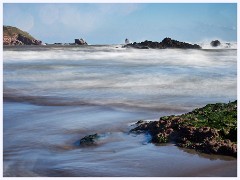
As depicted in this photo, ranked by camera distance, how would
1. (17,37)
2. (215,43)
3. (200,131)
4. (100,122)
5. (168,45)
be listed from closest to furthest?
(200,131) < (100,122) < (168,45) < (215,43) < (17,37)

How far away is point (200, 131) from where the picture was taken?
7656 mm

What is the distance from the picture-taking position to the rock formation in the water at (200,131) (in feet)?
23.3

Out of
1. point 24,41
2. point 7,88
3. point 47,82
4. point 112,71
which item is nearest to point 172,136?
point 7,88

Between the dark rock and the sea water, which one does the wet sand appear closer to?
the sea water

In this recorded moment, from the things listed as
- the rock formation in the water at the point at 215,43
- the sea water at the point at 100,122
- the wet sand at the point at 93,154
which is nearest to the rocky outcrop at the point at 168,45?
the rock formation in the water at the point at 215,43

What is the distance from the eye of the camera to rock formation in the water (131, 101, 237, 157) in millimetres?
7113

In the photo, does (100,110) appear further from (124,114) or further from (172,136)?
(172,136)

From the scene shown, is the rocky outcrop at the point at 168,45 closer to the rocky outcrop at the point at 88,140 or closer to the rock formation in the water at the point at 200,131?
the rock formation in the water at the point at 200,131

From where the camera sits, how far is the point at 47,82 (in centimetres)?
1667

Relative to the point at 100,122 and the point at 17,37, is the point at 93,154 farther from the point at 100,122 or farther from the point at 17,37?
the point at 17,37

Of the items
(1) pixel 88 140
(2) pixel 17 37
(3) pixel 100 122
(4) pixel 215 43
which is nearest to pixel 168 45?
(4) pixel 215 43

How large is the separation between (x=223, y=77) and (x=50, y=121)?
35.5 ft

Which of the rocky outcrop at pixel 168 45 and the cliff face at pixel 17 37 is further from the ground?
the cliff face at pixel 17 37

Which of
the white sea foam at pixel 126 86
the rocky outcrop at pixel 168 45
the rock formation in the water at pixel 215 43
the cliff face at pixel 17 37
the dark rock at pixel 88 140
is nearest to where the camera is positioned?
the dark rock at pixel 88 140
